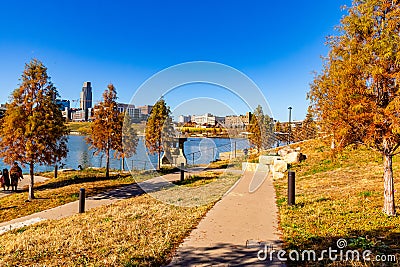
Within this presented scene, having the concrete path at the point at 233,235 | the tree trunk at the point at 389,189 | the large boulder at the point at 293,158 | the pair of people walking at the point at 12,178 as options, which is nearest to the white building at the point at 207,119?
the large boulder at the point at 293,158

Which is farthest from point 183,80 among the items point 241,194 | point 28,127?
point 28,127

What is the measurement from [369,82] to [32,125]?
44.1 feet

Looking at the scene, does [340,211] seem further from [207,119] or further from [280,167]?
[207,119]

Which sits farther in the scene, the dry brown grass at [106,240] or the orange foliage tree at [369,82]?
the orange foliage tree at [369,82]

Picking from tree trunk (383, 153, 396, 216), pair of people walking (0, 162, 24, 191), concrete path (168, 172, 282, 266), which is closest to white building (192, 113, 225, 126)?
concrete path (168, 172, 282, 266)

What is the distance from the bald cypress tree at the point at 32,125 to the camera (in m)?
13.3

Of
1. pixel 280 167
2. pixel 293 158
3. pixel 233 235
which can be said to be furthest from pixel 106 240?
pixel 293 158

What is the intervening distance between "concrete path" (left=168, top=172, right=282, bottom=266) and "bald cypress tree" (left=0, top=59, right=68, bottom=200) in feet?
30.3

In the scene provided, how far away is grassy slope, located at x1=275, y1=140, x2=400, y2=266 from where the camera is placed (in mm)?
5422

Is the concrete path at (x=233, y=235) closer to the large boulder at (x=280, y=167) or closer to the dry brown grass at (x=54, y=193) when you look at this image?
the large boulder at (x=280, y=167)

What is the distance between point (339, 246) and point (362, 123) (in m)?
2.91

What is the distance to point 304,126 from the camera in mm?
42500

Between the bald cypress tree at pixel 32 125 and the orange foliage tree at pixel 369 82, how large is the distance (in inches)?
495

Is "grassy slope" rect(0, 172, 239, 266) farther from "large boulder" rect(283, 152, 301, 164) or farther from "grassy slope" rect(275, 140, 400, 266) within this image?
"large boulder" rect(283, 152, 301, 164)
